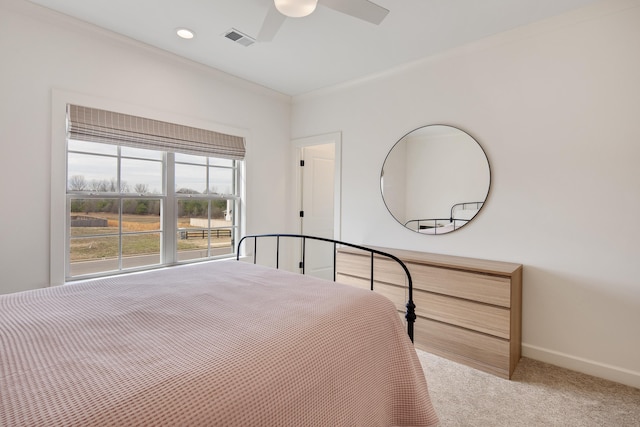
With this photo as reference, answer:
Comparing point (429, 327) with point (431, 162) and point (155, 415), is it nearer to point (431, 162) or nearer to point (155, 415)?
point (431, 162)

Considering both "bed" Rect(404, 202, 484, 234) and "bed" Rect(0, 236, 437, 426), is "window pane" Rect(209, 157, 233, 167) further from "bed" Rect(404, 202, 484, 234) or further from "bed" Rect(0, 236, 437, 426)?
"bed" Rect(404, 202, 484, 234)

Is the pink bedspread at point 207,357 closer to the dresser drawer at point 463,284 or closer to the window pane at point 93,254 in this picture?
the dresser drawer at point 463,284

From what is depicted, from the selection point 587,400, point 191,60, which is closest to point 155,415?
point 587,400

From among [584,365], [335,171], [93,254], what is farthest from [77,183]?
[584,365]

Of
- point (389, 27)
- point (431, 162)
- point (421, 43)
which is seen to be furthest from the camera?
point (431, 162)

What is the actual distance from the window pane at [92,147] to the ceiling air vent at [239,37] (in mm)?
1429

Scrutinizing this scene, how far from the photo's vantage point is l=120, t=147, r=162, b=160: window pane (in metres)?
2.88

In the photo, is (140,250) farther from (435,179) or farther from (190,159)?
(435,179)

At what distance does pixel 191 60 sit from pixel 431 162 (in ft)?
8.49

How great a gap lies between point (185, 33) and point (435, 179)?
2.55 metres

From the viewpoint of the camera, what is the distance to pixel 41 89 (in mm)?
2330

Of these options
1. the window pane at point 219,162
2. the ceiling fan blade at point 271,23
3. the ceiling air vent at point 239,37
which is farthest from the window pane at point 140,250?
the ceiling fan blade at point 271,23

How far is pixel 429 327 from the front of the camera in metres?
2.56

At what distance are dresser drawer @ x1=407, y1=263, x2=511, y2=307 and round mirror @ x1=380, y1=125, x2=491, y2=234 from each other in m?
0.56
